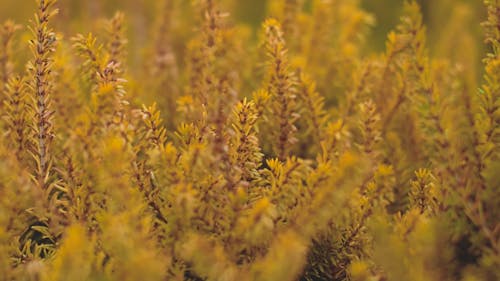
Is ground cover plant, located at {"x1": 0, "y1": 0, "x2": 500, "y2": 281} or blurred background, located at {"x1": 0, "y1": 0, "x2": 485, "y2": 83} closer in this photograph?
ground cover plant, located at {"x1": 0, "y1": 0, "x2": 500, "y2": 281}

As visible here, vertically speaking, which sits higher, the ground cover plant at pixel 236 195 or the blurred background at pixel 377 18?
the blurred background at pixel 377 18

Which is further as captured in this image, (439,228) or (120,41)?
(120,41)

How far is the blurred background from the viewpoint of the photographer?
1270 mm

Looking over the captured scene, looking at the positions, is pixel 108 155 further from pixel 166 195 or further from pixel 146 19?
pixel 146 19

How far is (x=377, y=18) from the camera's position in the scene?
1782 mm

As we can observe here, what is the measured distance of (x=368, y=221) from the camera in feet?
1.99

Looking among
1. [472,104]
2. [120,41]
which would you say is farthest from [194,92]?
[472,104]

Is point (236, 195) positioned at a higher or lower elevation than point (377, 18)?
lower

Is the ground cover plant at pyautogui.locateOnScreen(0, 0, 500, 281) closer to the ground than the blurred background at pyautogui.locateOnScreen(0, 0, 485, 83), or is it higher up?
closer to the ground

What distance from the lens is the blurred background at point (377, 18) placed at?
1270 millimetres

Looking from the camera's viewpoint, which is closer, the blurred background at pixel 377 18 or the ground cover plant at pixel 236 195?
the ground cover plant at pixel 236 195

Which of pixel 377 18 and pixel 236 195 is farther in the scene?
pixel 377 18

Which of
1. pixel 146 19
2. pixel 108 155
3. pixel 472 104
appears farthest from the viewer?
pixel 146 19

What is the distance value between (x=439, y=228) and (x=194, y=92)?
0.43 meters
